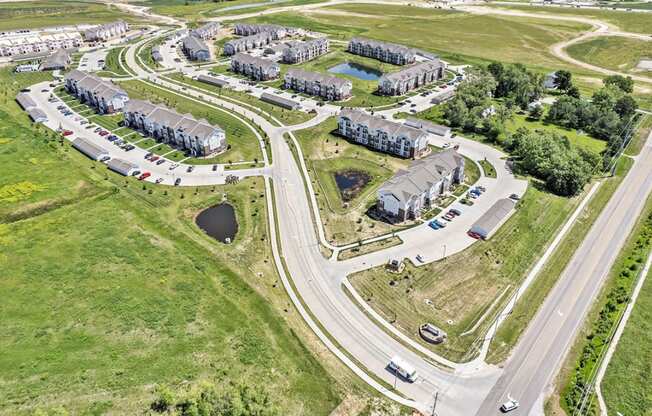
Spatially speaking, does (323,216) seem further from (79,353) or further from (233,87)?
(233,87)

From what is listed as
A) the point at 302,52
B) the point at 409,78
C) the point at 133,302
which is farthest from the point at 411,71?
the point at 133,302

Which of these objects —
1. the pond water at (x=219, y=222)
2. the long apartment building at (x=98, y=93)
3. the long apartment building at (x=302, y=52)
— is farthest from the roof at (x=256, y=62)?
the pond water at (x=219, y=222)

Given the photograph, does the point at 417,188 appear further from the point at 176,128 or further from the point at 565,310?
the point at 176,128

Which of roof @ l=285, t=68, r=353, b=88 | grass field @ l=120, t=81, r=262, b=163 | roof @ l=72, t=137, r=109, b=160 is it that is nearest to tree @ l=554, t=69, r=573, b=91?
roof @ l=285, t=68, r=353, b=88

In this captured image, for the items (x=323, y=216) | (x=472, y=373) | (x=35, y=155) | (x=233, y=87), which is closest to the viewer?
(x=472, y=373)

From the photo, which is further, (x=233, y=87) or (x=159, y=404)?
(x=233, y=87)

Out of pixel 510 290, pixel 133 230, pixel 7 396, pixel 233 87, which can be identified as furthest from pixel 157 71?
pixel 510 290

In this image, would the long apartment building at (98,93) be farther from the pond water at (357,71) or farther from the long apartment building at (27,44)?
the pond water at (357,71)
